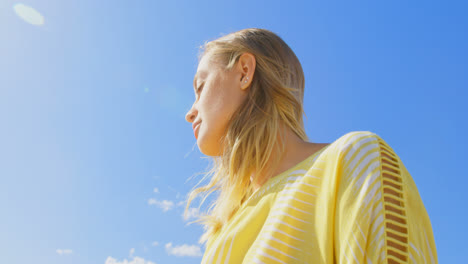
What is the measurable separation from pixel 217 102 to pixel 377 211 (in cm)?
127

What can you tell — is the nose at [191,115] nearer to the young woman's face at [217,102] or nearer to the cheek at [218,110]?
the young woman's face at [217,102]

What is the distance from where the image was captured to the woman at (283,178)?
1424 millimetres

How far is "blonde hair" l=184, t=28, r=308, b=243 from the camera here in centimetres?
226

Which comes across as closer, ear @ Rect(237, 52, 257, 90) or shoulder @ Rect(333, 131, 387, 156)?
shoulder @ Rect(333, 131, 387, 156)

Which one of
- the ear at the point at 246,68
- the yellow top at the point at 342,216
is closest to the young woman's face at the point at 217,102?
the ear at the point at 246,68

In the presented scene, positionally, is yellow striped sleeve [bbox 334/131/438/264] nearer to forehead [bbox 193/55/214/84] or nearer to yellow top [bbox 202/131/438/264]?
yellow top [bbox 202/131/438/264]

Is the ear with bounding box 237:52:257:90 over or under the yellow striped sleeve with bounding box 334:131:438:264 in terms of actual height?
over

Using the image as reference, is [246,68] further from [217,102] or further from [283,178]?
[283,178]

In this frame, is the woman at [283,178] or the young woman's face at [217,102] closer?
the woman at [283,178]

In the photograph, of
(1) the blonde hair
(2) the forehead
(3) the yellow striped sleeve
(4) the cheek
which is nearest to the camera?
(3) the yellow striped sleeve

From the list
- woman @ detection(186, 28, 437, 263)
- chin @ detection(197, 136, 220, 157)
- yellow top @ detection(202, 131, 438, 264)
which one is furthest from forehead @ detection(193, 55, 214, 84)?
yellow top @ detection(202, 131, 438, 264)

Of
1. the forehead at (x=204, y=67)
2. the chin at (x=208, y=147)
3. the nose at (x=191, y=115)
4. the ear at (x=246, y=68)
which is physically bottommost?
the chin at (x=208, y=147)

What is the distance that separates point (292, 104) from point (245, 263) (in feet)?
3.42

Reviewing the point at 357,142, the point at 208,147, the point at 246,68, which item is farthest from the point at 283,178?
the point at 246,68
